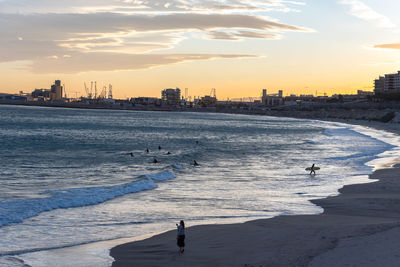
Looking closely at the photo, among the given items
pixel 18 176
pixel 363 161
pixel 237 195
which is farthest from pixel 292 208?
pixel 363 161

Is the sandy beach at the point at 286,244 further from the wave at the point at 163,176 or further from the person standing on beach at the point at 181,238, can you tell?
the wave at the point at 163,176

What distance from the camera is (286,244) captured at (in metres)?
11.6

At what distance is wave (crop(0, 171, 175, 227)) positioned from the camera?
601 inches

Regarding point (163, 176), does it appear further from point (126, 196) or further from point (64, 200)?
point (64, 200)

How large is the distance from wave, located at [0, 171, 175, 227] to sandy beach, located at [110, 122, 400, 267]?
17.3 feet

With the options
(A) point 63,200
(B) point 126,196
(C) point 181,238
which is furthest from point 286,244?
(A) point 63,200

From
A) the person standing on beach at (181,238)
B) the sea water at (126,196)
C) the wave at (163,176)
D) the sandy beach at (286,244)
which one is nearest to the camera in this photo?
the sandy beach at (286,244)

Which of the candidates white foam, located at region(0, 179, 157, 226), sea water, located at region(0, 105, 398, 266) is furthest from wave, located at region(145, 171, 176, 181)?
white foam, located at region(0, 179, 157, 226)

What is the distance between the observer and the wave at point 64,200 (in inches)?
601

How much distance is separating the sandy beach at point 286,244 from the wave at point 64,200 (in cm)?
527

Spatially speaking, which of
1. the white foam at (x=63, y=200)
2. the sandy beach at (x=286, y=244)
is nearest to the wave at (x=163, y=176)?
the white foam at (x=63, y=200)

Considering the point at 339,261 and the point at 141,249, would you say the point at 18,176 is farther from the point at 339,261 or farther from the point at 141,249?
the point at 339,261

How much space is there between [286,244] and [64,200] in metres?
10.1

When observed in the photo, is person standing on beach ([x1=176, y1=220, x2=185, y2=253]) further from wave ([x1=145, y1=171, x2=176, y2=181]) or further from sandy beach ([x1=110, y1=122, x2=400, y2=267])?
wave ([x1=145, y1=171, x2=176, y2=181])
